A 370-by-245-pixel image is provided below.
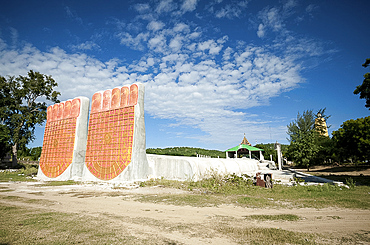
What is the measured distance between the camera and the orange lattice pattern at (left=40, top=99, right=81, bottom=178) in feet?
59.3

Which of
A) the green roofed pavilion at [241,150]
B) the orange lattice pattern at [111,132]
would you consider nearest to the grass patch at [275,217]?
the orange lattice pattern at [111,132]

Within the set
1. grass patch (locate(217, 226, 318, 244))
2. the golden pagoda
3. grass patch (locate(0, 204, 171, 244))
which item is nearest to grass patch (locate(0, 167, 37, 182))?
grass patch (locate(0, 204, 171, 244))

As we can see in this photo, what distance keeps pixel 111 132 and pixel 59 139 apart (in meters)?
6.46

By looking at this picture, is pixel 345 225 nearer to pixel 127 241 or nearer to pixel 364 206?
pixel 364 206

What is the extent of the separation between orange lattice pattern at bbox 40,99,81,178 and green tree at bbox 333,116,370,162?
27.3 metres

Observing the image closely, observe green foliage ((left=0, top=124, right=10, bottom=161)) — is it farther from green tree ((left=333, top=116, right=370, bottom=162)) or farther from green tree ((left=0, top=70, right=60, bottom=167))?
green tree ((left=333, top=116, right=370, bottom=162))

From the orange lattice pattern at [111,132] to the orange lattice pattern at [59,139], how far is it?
198cm

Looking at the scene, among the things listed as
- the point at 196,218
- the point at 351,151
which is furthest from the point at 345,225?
the point at 351,151

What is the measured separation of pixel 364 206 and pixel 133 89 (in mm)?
13903

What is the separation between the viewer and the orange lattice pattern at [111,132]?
49.1 ft

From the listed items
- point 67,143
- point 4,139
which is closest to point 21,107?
point 4,139

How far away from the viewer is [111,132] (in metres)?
16.0

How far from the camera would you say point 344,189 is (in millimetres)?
10227

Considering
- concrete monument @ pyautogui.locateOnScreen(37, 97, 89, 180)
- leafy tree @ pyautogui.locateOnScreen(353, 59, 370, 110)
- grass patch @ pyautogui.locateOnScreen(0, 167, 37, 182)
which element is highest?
leafy tree @ pyautogui.locateOnScreen(353, 59, 370, 110)
